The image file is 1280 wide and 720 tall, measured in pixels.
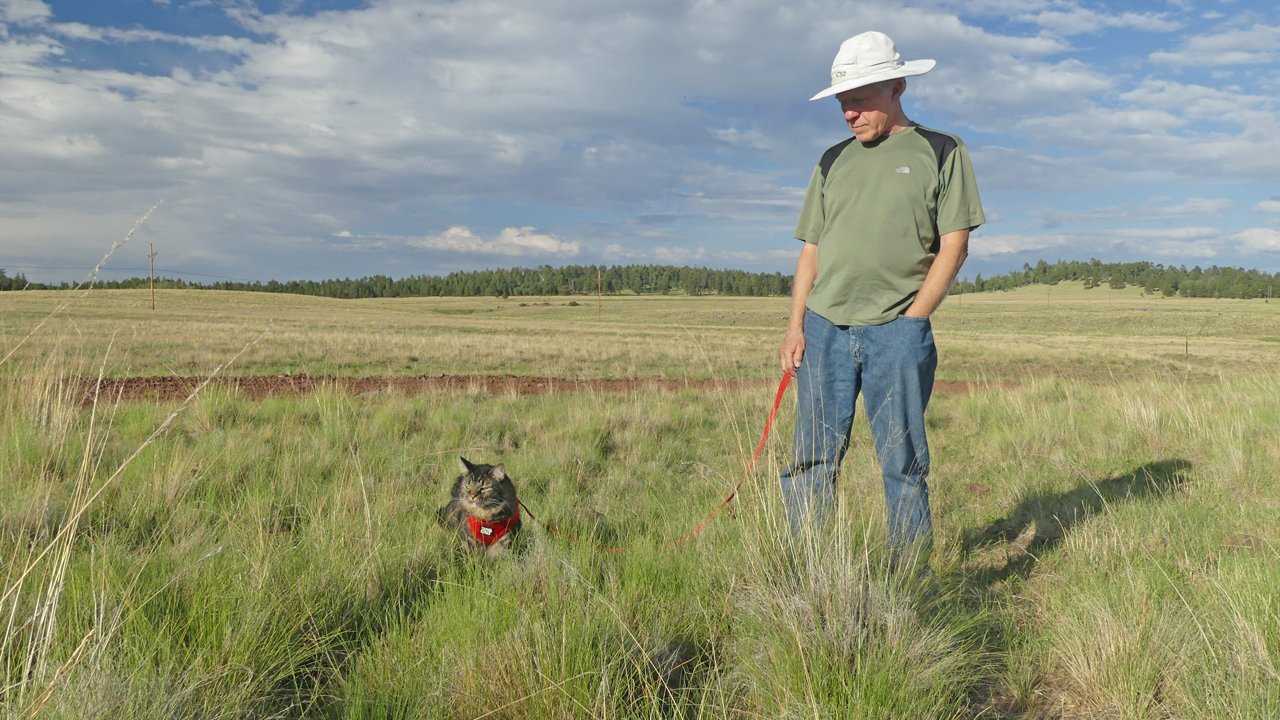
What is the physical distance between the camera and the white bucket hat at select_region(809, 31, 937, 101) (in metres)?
2.66

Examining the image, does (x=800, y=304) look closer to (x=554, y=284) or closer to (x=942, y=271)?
(x=942, y=271)

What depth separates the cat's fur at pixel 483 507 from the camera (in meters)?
3.22

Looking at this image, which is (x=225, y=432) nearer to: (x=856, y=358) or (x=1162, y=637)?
(x=856, y=358)

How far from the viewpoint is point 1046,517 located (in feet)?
13.3

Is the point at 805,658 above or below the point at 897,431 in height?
below

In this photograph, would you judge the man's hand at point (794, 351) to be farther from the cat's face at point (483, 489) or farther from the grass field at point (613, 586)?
the cat's face at point (483, 489)

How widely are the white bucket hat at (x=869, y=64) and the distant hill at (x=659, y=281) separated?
109 meters

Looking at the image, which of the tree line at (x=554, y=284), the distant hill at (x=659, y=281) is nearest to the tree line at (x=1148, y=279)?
the distant hill at (x=659, y=281)

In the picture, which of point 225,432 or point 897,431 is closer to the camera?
point 897,431

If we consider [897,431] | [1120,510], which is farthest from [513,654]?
[1120,510]

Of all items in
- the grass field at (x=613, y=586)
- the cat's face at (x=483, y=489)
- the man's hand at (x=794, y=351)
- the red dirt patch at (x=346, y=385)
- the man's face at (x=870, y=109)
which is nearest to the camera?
the grass field at (x=613, y=586)

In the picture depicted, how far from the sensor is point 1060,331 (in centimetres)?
4297

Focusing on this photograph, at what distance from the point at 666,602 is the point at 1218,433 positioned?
606cm

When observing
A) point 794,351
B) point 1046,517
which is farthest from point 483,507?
point 1046,517
